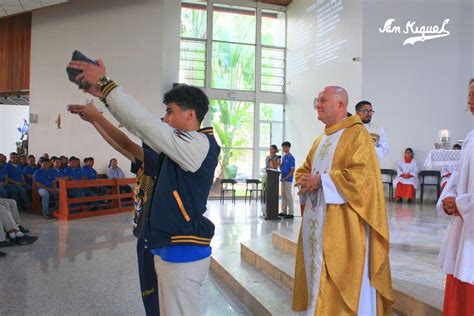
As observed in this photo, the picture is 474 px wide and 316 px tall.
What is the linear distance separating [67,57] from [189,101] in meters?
10.4

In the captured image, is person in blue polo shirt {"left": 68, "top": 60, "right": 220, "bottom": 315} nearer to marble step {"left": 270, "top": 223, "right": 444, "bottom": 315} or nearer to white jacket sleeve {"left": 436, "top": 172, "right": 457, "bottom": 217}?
white jacket sleeve {"left": 436, "top": 172, "right": 457, "bottom": 217}

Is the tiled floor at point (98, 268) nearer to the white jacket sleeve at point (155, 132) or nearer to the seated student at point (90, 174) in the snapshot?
the white jacket sleeve at point (155, 132)

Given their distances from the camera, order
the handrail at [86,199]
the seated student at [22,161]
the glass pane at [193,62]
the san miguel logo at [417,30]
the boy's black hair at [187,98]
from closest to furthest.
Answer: the boy's black hair at [187,98] < the handrail at [86,199] < the san miguel logo at [417,30] < the seated student at [22,161] < the glass pane at [193,62]

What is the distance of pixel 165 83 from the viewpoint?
1107cm

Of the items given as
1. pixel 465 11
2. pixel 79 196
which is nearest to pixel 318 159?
pixel 79 196

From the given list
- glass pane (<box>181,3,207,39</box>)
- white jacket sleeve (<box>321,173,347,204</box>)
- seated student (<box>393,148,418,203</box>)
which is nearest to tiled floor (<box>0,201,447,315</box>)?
white jacket sleeve (<box>321,173,347,204</box>)

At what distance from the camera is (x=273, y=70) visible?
13125 mm

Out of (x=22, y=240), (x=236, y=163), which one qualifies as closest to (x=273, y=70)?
(x=236, y=163)

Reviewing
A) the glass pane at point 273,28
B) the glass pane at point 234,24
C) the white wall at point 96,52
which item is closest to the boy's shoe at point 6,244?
the white wall at point 96,52

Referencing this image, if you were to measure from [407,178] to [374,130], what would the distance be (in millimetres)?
5230

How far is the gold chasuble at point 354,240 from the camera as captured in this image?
84.0 inches

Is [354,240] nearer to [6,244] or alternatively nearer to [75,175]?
[6,244]

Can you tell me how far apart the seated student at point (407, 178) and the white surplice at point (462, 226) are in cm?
718

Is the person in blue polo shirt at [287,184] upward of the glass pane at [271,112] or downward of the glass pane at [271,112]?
downward
